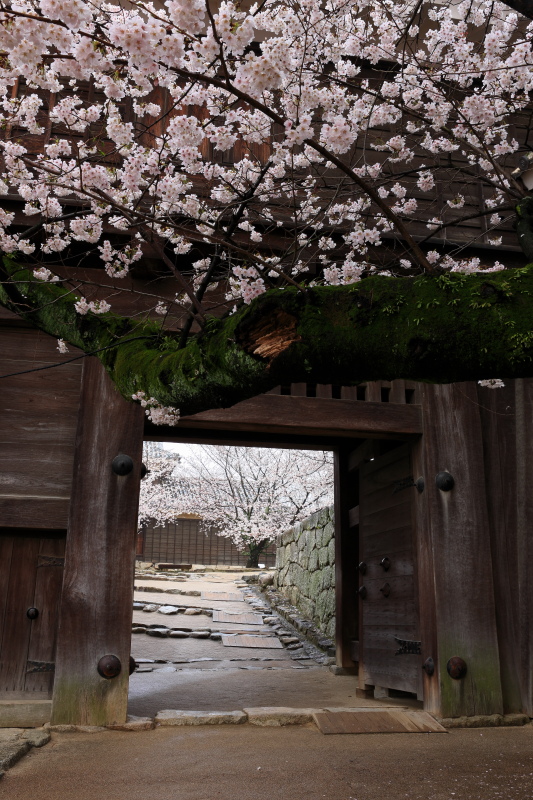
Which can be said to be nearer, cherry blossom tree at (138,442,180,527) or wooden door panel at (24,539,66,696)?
wooden door panel at (24,539,66,696)

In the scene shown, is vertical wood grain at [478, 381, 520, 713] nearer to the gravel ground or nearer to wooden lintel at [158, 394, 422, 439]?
the gravel ground

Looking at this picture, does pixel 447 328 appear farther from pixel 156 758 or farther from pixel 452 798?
pixel 156 758

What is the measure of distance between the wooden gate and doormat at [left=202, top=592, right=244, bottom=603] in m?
8.50

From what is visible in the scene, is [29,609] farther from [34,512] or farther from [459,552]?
[459,552]

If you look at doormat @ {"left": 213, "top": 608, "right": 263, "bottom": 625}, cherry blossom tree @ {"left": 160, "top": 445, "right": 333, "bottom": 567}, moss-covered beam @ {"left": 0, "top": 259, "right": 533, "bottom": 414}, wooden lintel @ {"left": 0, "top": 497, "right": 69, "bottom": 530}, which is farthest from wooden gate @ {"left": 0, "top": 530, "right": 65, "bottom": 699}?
cherry blossom tree @ {"left": 160, "top": 445, "right": 333, "bottom": 567}

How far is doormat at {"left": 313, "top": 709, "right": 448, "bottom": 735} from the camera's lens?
4.42 meters

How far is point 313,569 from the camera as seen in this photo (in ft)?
31.8

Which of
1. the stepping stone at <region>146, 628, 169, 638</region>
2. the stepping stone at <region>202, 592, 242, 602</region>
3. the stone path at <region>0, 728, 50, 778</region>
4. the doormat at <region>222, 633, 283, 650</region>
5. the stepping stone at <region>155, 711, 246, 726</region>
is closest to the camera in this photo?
the stone path at <region>0, 728, 50, 778</region>

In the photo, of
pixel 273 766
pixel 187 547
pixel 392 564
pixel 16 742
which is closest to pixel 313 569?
pixel 392 564

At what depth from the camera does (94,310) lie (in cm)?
383

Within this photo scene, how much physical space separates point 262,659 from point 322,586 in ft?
4.65

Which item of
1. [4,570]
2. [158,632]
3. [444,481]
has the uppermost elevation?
[444,481]

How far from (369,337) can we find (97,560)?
319 cm

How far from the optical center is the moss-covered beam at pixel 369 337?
2.19 metres
